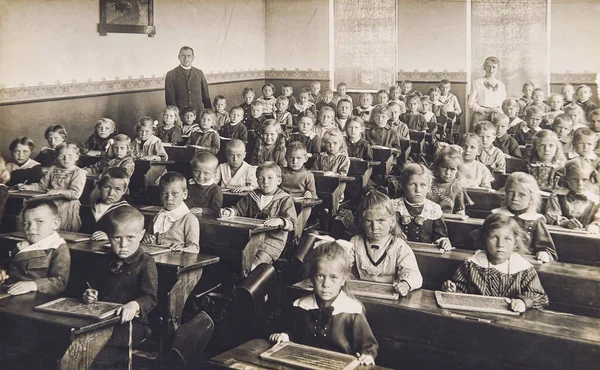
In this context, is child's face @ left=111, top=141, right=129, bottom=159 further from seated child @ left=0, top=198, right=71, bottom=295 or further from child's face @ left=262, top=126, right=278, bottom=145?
seated child @ left=0, top=198, right=71, bottom=295

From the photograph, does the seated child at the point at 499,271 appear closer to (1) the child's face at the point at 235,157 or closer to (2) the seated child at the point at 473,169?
(2) the seated child at the point at 473,169

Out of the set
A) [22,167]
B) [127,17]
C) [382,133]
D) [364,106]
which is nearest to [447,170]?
[382,133]

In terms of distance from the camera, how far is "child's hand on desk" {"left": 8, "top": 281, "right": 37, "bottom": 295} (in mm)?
2783

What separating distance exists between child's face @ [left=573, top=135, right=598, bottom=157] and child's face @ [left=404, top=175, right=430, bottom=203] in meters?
1.80

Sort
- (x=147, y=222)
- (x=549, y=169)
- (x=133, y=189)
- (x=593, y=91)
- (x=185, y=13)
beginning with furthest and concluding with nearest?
(x=185, y=13), (x=593, y=91), (x=133, y=189), (x=549, y=169), (x=147, y=222)

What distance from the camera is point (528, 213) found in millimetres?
3609

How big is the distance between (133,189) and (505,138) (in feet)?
13.9

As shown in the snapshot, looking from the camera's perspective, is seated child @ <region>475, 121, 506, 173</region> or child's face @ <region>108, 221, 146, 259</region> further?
seated child @ <region>475, 121, 506, 173</region>

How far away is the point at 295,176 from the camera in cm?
520

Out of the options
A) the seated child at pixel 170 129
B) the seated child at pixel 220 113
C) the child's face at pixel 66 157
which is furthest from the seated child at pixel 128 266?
the seated child at pixel 220 113

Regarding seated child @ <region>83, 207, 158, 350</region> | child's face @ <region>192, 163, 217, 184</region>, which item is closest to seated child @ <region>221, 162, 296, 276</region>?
child's face @ <region>192, 163, 217, 184</region>

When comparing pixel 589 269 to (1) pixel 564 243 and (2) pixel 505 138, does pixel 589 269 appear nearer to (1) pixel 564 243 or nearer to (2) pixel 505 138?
(1) pixel 564 243

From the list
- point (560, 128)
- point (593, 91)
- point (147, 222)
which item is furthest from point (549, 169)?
point (593, 91)

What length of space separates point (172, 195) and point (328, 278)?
1765 millimetres
